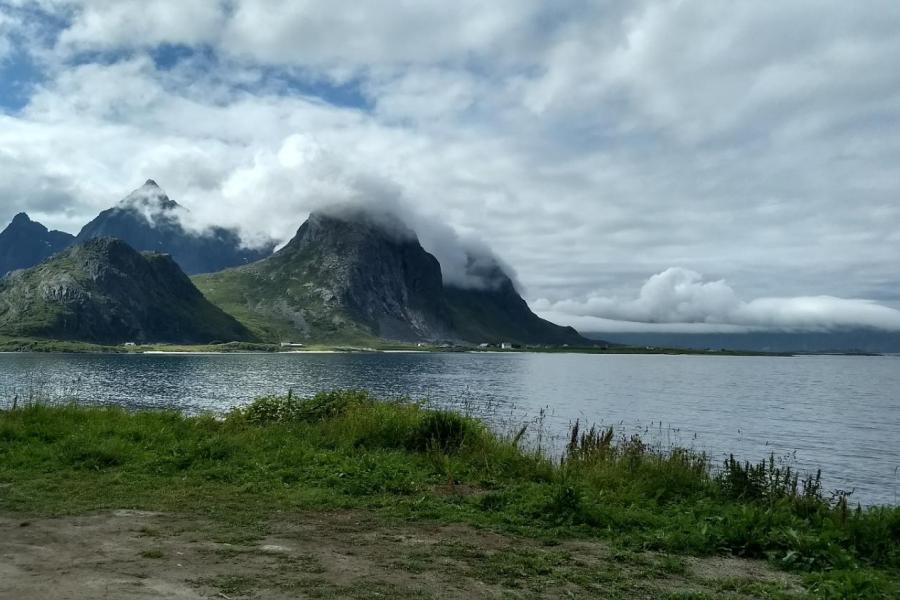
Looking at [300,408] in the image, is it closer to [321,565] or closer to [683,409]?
[321,565]

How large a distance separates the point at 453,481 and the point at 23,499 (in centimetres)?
936

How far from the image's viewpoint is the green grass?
1177cm

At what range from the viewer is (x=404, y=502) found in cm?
1393

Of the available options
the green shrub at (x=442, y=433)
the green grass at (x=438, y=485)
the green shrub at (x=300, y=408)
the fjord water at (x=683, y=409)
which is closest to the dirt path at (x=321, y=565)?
the green grass at (x=438, y=485)

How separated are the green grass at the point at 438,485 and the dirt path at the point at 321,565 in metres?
A: 0.61

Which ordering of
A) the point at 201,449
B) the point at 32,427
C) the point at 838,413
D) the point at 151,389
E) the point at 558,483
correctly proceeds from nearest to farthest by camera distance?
the point at 558,483 → the point at 201,449 → the point at 32,427 → the point at 838,413 → the point at 151,389

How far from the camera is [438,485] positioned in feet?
51.4

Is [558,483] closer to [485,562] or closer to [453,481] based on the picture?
[453,481]

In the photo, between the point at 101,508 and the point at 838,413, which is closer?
the point at 101,508

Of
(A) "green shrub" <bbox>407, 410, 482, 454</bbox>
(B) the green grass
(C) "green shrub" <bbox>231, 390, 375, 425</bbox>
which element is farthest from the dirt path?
(C) "green shrub" <bbox>231, 390, 375, 425</bbox>

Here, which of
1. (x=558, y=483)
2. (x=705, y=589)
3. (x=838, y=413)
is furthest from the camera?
(x=838, y=413)

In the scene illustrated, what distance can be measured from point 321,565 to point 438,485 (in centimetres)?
613

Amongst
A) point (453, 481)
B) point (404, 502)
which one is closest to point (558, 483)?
point (453, 481)

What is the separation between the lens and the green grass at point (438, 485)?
11.8 meters
